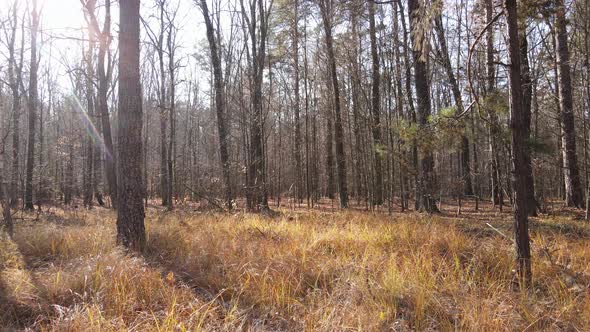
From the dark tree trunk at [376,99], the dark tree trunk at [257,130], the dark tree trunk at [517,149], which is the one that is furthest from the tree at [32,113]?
the dark tree trunk at [517,149]

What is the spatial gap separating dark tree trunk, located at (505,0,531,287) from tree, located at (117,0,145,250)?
455 cm

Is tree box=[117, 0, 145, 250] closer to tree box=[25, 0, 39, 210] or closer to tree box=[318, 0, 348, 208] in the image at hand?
tree box=[318, 0, 348, 208]

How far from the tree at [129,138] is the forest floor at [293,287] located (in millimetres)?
355

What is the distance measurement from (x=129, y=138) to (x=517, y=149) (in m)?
4.71

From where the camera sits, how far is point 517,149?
2.81 m

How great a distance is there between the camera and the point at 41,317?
2525mm

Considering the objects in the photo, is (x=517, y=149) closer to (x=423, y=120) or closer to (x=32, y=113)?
(x=423, y=120)

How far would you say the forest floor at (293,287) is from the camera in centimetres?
243

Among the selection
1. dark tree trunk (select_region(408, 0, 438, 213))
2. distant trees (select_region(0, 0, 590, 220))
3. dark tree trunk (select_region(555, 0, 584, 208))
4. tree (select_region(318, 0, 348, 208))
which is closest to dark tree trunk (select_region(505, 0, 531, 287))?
distant trees (select_region(0, 0, 590, 220))

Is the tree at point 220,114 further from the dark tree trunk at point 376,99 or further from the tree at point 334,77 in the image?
the dark tree trunk at point 376,99

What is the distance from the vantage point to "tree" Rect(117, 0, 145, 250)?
4520 mm

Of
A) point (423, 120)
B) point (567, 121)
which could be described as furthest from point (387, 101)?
point (567, 121)

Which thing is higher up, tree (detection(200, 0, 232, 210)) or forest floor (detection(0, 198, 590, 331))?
tree (detection(200, 0, 232, 210))

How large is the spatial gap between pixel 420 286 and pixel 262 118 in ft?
26.3
